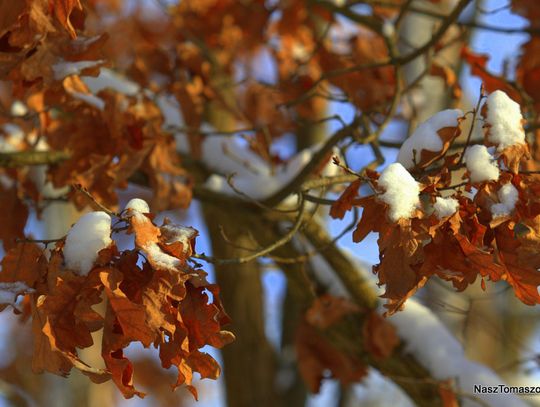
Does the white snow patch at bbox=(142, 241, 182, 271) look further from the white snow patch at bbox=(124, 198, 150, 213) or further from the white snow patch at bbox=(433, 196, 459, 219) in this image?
the white snow patch at bbox=(433, 196, 459, 219)

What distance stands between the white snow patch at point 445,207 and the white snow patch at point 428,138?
0.69ft

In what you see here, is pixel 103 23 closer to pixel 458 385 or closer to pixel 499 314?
pixel 499 314

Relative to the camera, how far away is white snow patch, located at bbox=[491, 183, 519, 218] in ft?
4.80

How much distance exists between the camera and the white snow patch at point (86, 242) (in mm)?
1501

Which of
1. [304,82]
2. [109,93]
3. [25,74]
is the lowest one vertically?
[304,82]

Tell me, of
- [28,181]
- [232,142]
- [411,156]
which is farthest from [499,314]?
[411,156]

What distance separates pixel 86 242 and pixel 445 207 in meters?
0.69

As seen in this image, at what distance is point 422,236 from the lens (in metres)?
1.44

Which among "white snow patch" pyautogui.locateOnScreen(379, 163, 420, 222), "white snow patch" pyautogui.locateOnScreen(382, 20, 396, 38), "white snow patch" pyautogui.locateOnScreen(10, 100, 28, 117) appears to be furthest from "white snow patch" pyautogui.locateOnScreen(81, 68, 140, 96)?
"white snow patch" pyautogui.locateOnScreen(379, 163, 420, 222)

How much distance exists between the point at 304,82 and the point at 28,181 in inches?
51.0

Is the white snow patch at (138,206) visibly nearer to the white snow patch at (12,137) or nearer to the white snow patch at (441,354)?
the white snow patch at (441,354)

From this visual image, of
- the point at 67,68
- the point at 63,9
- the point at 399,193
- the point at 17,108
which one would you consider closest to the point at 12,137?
the point at 17,108

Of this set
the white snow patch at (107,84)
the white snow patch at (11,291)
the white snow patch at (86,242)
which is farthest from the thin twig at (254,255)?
the white snow patch at (107,84)

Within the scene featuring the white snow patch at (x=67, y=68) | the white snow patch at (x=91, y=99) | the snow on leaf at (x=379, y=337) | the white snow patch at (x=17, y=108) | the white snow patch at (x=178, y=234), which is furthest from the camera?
the white snow patch at (x=17, y=108)
